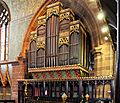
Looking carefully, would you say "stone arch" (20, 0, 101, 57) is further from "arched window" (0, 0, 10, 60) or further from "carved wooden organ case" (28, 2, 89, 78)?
"arched window" (0, 0, 10, 60)

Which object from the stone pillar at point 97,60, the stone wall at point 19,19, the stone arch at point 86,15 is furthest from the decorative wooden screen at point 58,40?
the stone wall at point 19,19

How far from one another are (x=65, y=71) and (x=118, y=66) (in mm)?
6971

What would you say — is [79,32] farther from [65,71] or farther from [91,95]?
[91,95]

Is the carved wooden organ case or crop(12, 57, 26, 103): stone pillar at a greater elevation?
the carved wooden organ case

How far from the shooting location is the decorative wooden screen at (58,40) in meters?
7.19

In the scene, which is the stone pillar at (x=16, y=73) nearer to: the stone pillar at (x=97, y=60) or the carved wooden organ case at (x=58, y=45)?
the carved wooden organ case at (x=58, y=45)

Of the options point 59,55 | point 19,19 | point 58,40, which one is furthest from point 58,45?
point 19,19

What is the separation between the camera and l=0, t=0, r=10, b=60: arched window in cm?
1052

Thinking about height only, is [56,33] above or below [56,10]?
below

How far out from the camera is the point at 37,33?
8.45 m

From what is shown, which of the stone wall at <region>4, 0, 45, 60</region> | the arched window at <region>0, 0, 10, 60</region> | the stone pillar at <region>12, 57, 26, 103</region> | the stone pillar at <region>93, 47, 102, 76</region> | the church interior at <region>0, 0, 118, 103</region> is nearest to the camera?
the church interior at <region>0, 0, 118, 103</region>

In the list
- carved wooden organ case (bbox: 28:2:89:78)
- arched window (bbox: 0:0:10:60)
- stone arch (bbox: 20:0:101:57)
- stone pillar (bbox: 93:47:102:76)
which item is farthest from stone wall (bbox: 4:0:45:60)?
stone pillar (bbox: 93:47:102:76)

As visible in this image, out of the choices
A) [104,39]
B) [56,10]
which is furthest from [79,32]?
[56,10]

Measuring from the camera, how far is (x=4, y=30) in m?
10.8
